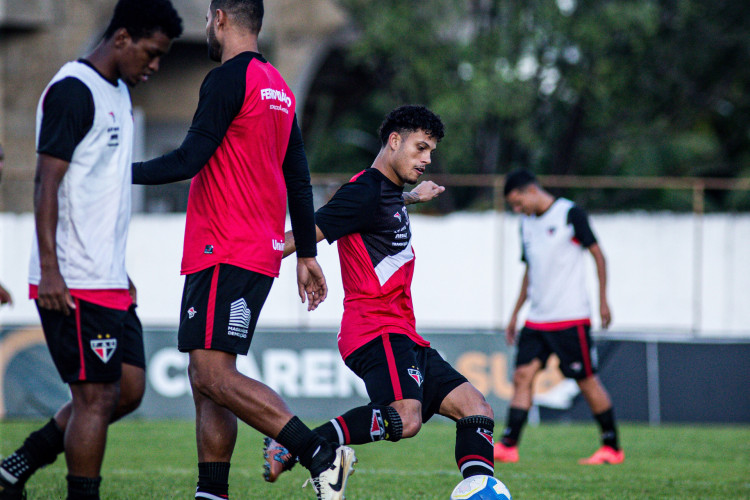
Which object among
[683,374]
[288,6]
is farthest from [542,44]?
[683,374]

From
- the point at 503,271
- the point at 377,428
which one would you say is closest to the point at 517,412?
the point at 377,428

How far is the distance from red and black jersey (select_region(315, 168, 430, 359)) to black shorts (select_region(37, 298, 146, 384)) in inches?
45.7

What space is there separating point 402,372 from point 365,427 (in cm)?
36

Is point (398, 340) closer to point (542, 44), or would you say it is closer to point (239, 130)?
point (239, 130)

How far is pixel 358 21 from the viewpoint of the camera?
18156 mm

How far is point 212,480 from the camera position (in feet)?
13.9

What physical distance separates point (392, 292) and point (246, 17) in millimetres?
1494

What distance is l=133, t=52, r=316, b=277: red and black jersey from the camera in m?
4.07

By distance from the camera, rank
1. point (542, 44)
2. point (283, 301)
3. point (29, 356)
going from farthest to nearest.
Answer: point (542, 44) → point (283, 301) → point (29, 356)

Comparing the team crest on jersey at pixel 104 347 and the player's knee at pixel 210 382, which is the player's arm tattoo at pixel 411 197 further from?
the team crest on jersey at pixel 104 347

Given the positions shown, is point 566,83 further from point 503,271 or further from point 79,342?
point 79,342

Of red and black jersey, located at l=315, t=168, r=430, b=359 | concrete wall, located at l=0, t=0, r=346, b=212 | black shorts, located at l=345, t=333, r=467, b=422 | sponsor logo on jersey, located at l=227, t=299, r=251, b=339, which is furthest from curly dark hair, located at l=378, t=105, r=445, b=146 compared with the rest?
concrete wall, located at l=0, t=0, r=346, b=212

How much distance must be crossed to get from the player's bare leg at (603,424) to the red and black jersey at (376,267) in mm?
3509

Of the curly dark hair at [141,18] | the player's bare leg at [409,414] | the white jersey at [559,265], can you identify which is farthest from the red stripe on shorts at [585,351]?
the curly dark hair at [141,18]
